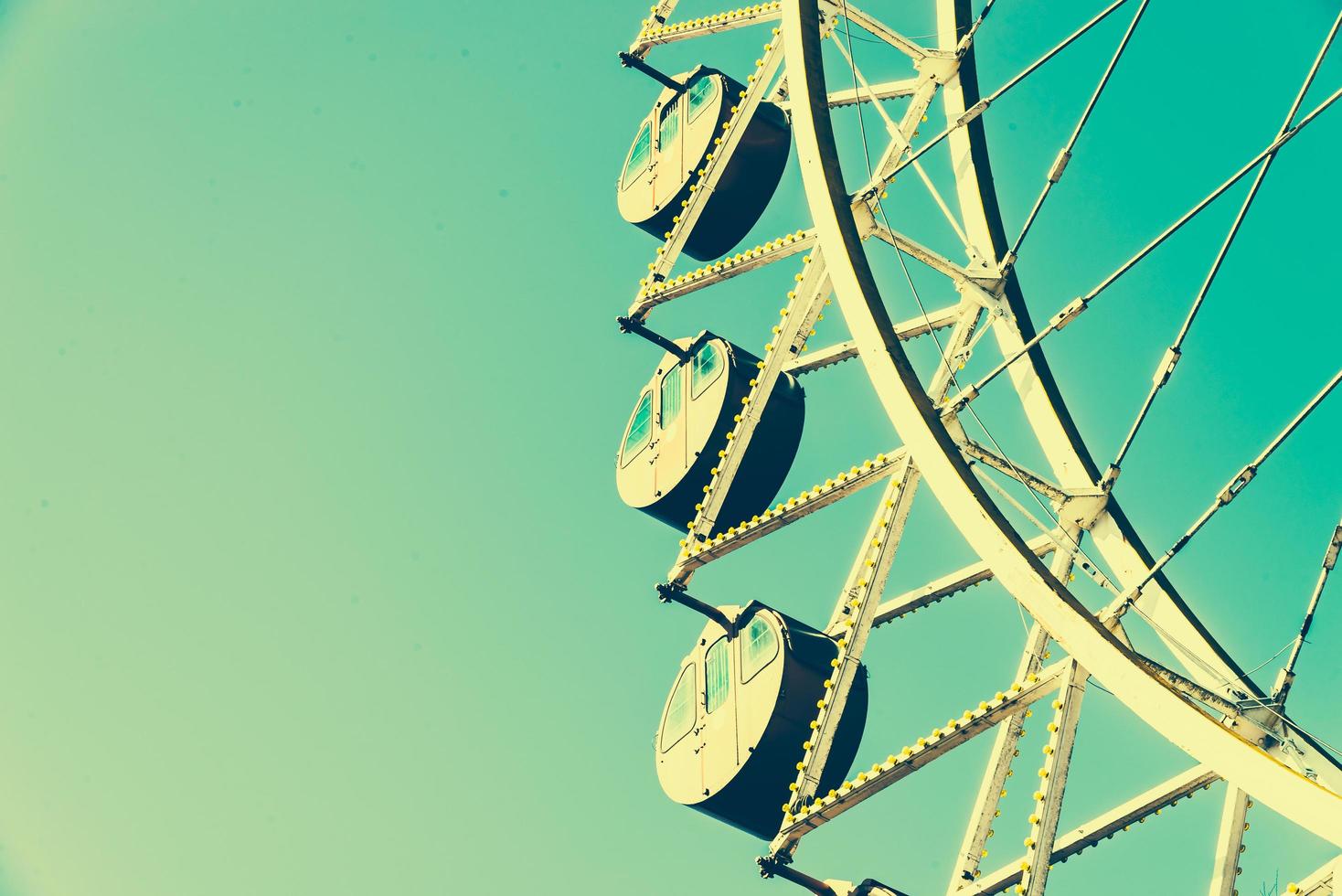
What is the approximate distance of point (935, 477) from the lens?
34.2 ft

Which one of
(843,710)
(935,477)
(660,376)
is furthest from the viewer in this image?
(660,376)

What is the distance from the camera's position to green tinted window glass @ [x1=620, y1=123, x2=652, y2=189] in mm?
21547

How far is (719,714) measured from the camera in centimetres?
1446

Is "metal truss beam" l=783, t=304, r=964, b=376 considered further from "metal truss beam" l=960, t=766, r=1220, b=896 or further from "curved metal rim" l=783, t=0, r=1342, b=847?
"metal truss beam" l=960, t=766, r=1220, b=896

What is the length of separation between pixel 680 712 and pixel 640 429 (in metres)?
4.66

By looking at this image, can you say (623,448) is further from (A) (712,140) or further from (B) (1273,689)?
(B) (1273,689)

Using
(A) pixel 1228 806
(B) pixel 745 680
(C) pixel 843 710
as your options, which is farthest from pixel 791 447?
(A) pixel 1228 806

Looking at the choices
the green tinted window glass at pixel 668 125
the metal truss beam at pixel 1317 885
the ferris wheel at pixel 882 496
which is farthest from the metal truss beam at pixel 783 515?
the green tinted window glass at pixel 668 125

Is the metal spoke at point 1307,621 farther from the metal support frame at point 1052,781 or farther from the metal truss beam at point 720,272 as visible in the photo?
the metal truss beam at point 720,272

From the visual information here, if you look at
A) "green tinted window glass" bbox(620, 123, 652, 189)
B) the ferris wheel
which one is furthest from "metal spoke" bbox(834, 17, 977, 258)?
"green tinted window glass" bbox(620, 123, 652, 189)

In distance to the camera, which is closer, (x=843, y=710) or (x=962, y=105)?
(x=843, y=710)

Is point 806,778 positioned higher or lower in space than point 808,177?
lower

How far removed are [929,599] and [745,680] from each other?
2142mm

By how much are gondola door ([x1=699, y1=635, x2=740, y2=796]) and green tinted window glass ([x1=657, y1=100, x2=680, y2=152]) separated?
8.46 m
